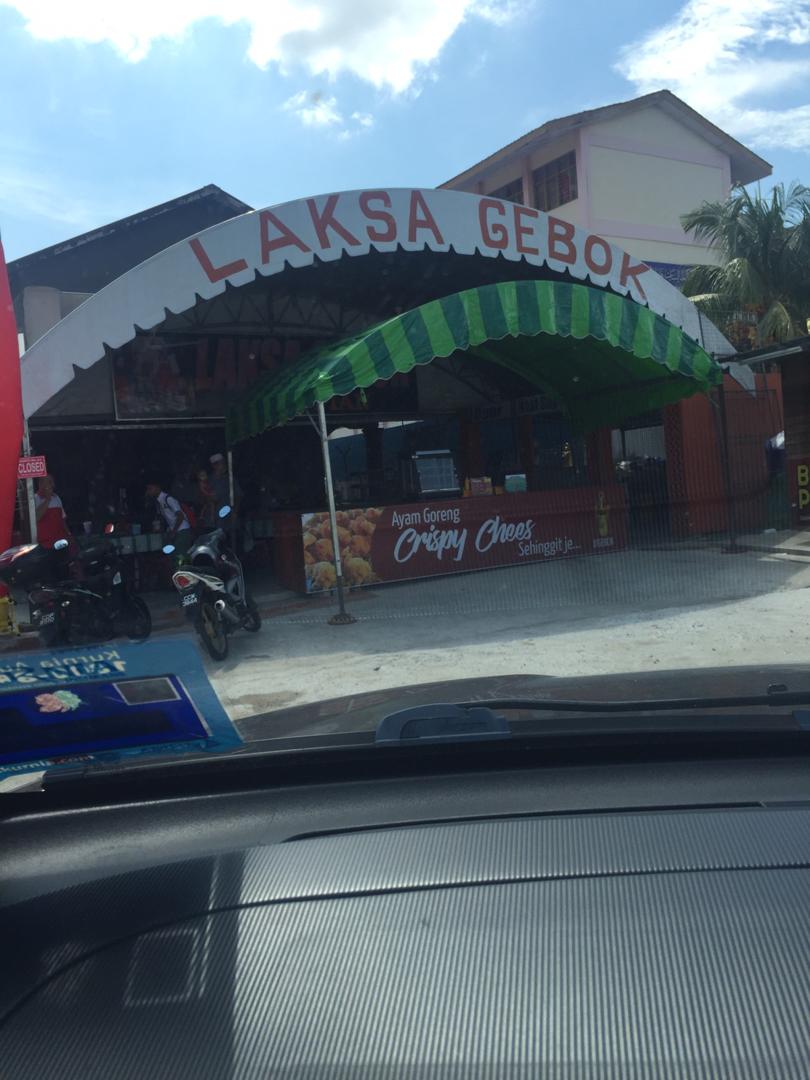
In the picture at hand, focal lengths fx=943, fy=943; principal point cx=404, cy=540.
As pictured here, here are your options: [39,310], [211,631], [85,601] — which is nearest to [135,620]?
[85,601]

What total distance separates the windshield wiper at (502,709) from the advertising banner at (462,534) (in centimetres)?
924

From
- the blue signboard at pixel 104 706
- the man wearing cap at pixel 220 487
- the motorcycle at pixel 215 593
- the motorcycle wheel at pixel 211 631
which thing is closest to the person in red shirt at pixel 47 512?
the motorcycle at pixel 215 593

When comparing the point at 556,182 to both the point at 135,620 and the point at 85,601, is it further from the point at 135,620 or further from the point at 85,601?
the point at 85,601

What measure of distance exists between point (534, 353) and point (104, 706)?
45.2ft

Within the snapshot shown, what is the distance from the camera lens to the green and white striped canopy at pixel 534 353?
10.4 metres

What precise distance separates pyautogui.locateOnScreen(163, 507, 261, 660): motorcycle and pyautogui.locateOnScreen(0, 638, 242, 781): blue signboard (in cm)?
655

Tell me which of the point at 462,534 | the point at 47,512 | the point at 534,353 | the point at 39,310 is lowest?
the point at 462,534

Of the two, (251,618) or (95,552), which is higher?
(95,552)

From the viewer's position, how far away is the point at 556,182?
99.7 ft

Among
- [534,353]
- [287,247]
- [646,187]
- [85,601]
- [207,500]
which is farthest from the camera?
[646,187]

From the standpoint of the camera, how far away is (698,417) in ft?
53.3

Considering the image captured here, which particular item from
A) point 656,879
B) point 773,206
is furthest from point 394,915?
point 773,206

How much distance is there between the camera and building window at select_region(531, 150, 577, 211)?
97.0ft

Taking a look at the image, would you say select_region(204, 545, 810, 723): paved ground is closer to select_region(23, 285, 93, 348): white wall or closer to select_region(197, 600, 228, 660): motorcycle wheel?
select_region(197, 600, 228, 660): motorcycle wheel
